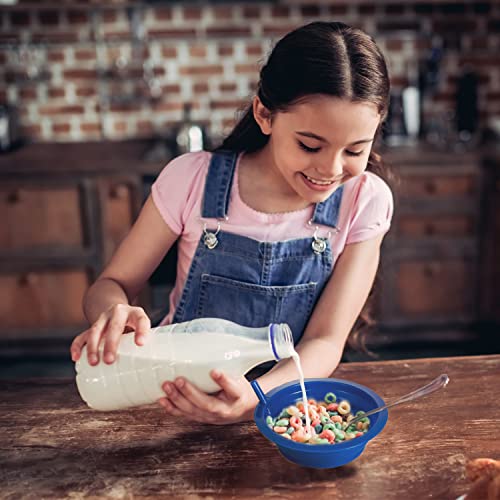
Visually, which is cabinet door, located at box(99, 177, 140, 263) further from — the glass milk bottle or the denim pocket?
the glass milk bottle

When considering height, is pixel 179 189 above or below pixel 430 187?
above

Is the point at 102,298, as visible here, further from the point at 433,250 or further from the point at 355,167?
the point at 433,250

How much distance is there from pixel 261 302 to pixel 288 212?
0.66 ft

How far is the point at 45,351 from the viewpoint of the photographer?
118 inches

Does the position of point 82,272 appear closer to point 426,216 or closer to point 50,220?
point 50,220

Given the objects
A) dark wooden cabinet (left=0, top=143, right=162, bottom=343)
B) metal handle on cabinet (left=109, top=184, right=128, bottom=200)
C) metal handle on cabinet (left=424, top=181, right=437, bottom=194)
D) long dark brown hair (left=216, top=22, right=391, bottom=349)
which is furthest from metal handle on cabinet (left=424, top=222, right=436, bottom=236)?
long dark brown hair (left=216, top=22, right=391, bottom=349)

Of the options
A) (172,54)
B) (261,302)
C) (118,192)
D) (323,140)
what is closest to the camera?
(323,140)

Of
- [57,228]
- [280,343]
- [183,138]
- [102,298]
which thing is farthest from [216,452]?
[183,138]

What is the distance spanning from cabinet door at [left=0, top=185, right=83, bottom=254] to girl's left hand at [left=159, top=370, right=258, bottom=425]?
2.01 meters

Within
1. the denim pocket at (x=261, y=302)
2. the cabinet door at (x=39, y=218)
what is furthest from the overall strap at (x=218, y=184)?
the cabinet door at (x=39, y=218)

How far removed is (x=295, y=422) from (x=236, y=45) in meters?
2.63

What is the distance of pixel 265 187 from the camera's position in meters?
1.43

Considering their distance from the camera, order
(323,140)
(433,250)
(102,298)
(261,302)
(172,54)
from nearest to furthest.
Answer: (323,140) → (102,298) → (261,302) → (433,250) → (172,54)

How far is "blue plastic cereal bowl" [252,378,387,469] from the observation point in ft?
2.76
